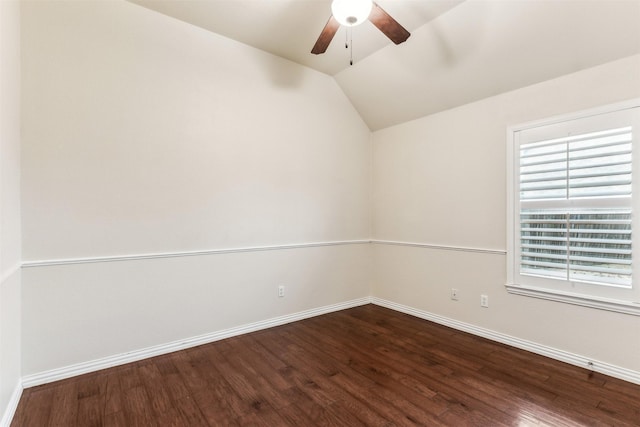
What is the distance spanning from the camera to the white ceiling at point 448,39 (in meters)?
2.21

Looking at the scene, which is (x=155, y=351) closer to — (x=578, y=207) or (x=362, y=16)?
(x=362, y=16)

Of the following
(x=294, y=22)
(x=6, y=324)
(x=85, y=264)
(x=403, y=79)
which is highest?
(x=294, y=22)

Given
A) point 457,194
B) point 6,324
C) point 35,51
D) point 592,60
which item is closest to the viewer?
point 6,324

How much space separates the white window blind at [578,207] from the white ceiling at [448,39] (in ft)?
2.06

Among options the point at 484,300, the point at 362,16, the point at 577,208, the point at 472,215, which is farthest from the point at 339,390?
the point at 362,16

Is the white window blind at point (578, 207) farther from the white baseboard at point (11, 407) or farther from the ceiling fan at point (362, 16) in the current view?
the white baseboard at point (11, 407)

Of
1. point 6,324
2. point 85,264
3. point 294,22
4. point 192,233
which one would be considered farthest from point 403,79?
point 6,324

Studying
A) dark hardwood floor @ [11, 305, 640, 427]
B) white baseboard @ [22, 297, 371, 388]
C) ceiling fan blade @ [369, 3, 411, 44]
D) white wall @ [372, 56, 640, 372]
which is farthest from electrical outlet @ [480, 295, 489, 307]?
ceiling fan blade @ [369, 3, 411, 44]

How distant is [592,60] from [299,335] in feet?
11.0

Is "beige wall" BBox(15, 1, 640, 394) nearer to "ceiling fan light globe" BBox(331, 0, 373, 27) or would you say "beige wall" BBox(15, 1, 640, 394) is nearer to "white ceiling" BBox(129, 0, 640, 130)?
"white ceiling" BBox(129, 0, 640, 130)

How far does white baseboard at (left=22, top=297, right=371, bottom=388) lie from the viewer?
221 cm

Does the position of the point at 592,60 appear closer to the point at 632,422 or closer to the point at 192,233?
the point at 632,422

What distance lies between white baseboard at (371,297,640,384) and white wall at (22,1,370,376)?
1193 mm

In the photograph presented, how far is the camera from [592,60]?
7.68 ft
